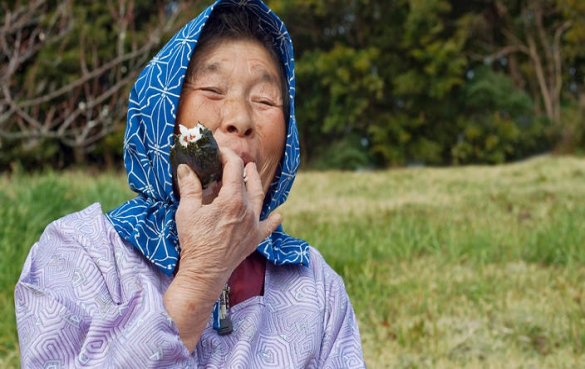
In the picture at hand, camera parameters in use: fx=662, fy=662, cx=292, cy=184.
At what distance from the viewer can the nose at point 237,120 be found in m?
1.40

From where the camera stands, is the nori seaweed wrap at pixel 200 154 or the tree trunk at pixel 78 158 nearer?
the nori seaweed wrap at pixel 200 154

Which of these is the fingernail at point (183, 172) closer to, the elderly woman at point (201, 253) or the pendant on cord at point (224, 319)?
the elderly woman at point (201, 253)

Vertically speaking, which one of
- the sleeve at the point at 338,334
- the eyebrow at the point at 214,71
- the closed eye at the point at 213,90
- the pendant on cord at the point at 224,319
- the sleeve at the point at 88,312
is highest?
the eyebrow at the point at 214,71

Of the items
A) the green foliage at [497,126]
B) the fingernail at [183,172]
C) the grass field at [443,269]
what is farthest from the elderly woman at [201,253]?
the green foliage at [497,126]

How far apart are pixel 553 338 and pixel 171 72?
100 inches

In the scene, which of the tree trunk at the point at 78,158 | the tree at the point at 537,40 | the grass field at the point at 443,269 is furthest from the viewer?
the tree at the point at 537,40

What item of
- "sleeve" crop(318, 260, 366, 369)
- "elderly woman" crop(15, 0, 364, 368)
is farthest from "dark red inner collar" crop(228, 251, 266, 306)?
"sleeve" crop(318, 260, 366, 369)

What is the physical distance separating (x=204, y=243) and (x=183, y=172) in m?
0.15

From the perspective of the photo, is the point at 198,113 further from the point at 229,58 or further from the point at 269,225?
the point at 269,225

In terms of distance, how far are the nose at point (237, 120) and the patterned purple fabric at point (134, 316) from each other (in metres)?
0.33

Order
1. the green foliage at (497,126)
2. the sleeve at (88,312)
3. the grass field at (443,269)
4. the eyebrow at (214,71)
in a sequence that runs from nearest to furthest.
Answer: the sleeve at (88,312) < the eyebrow at (214,71) < the grass field at (443,269) < the green foliage at (497,126)

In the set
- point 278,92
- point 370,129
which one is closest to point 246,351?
point 278,92

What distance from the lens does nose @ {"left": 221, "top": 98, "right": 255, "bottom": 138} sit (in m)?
1.40

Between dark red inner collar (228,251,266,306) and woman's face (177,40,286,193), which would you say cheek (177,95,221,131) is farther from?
dark red inner collar (228,251,266,306)
